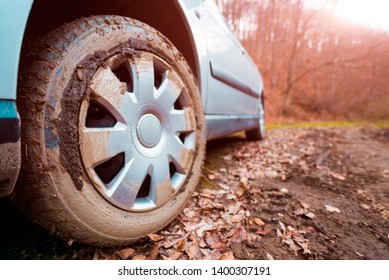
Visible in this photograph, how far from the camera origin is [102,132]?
86cm

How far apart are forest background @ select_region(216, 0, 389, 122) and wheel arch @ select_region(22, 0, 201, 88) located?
7741 millimetres

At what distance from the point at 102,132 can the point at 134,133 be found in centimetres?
14

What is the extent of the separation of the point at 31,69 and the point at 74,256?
2.34 ft

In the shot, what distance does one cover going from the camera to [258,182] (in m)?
1.86

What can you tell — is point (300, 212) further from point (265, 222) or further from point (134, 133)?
point (134, 133)

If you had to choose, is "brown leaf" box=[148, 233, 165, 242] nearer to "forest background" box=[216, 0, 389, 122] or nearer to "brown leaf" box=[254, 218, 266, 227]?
"brown leaf" box=[254, 218, 266, 227]

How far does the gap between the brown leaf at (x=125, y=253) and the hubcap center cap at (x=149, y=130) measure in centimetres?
44

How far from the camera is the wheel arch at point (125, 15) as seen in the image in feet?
3.44

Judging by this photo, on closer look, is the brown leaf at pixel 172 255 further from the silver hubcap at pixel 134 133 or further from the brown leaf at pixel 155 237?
the silver hubcap at pixel 134 133

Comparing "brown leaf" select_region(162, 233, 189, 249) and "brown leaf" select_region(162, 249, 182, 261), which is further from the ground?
"brown leaf" select_region(162, 233, 189, 249)

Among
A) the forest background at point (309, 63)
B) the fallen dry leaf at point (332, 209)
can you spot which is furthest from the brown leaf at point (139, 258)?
the forest background at point (309, 63)

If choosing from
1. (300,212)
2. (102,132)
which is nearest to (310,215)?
(300,212)

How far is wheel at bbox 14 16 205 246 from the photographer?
2.49 feet

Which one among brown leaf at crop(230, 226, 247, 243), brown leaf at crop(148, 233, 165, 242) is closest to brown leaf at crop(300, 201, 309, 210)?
brown leaf at crop(230, 226, 247, 243)
